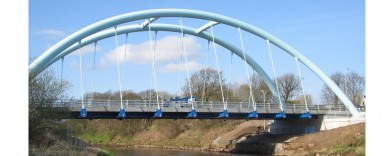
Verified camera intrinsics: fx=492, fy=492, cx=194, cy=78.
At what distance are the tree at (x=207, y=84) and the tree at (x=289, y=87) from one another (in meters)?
13.6

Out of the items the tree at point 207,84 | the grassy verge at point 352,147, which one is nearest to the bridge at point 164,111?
the grassy verge at point 352,147

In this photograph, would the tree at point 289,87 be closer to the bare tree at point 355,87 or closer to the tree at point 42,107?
the bare tree at point 355,87

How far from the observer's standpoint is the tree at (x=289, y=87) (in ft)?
290

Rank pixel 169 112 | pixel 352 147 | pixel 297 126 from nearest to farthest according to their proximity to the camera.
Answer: pixel 352 147 → pixel 169 112 → pixel 297 126

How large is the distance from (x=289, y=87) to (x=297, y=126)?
94.4 ft

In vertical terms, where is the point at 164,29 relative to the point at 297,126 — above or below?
above

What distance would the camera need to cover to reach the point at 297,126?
60375mm

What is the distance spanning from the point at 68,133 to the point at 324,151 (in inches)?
956

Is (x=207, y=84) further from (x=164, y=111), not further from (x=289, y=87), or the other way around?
(x=164, y=111)

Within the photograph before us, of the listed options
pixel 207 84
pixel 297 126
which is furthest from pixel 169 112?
pixel 207 84
